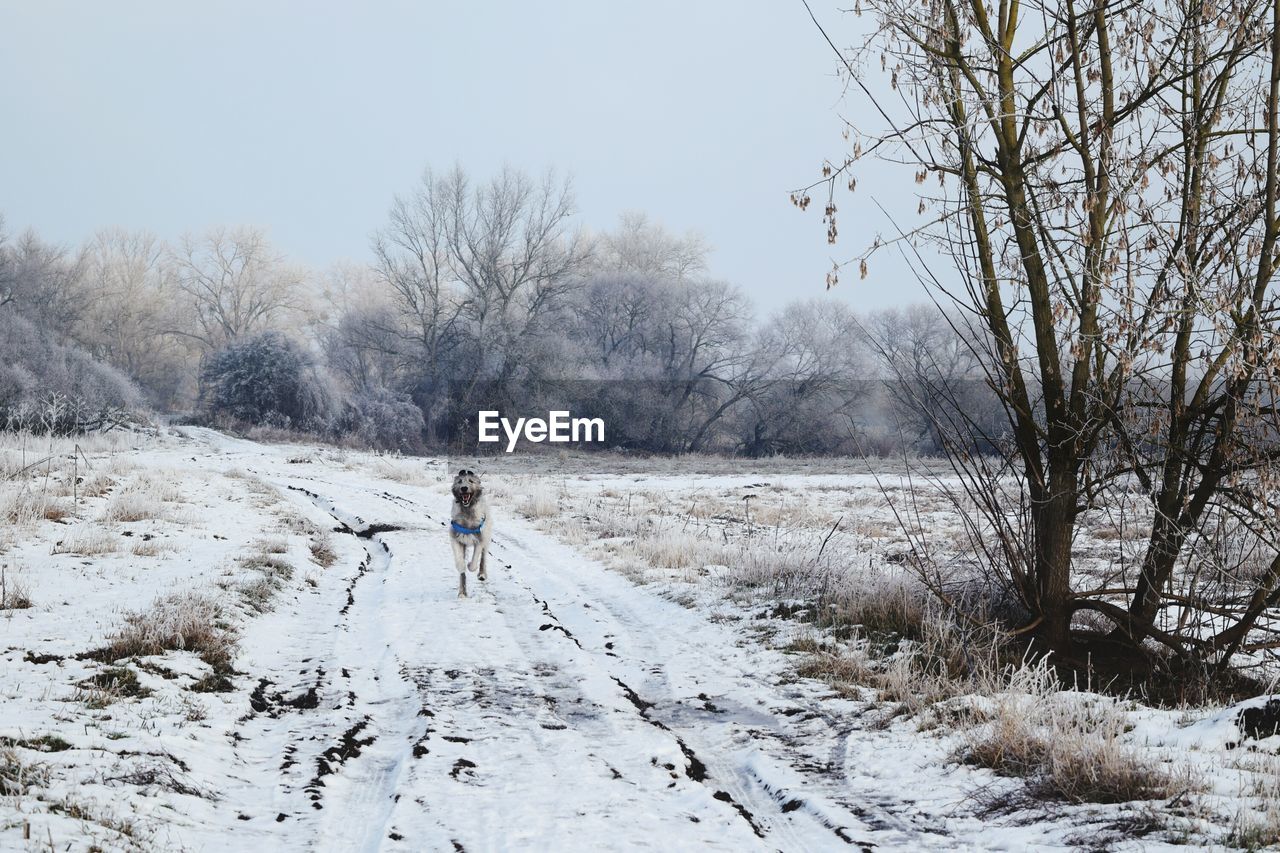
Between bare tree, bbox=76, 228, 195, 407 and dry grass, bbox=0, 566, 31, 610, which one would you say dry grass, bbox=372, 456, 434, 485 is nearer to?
dry grass, bbox=0, 566, 31, 610

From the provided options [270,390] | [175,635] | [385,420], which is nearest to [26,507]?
[175,635]

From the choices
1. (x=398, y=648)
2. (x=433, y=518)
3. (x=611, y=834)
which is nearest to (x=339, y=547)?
(x=433, y=518)

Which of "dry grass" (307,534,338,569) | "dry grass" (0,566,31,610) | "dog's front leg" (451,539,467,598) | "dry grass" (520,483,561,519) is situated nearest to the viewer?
"dry grass" (0,566,31,610)

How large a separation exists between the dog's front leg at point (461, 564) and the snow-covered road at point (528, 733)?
0.55 ft

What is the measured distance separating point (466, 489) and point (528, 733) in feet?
16.1

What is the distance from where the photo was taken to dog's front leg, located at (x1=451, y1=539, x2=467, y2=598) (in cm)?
854

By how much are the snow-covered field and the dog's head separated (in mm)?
966

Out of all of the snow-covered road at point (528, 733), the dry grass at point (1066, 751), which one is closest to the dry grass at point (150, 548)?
the snow-covered road at point (528, 733)

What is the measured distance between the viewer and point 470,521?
359 inches

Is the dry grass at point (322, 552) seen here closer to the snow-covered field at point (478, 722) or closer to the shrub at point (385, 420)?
the snow-covered field at point (478, 722)

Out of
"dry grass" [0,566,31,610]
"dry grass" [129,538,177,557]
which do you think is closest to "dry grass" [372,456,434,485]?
"dry grass" [129,538,177,557]

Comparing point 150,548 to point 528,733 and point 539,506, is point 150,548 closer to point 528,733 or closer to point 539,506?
point 528,733

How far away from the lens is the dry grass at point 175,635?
551 cm

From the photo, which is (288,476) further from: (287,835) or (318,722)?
(287,835)
